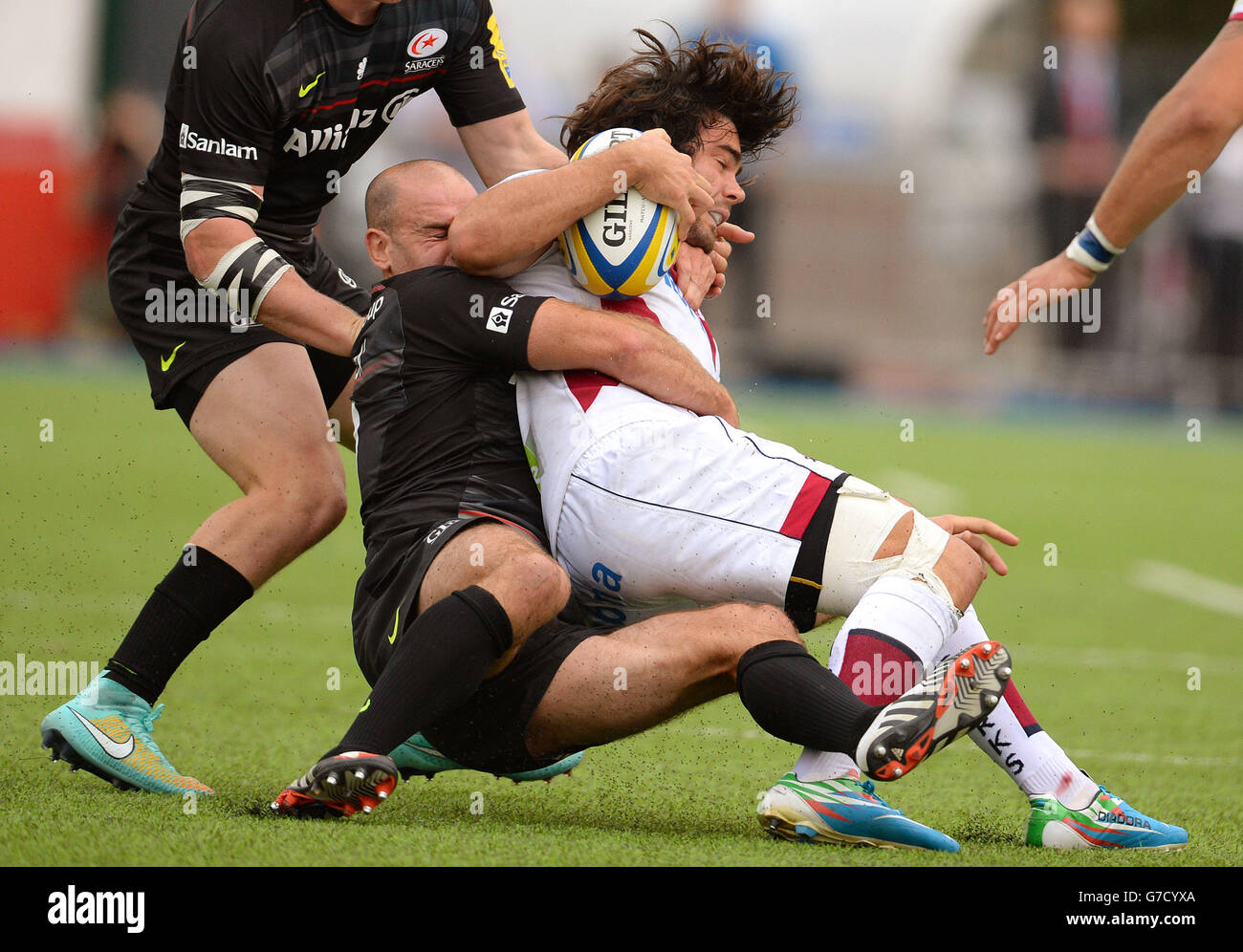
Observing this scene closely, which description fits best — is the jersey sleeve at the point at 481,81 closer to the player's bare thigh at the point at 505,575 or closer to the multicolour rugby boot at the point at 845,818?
the player's bare thigh at the point at 505,575

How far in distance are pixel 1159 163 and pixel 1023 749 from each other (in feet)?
5.14

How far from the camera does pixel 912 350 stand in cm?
1980

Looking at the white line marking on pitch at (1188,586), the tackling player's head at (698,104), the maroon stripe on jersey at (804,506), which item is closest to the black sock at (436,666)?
the maroon stripe on jersey at (804,506)

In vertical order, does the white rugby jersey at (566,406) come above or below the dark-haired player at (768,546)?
above

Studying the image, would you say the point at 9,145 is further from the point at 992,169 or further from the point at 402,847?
the point at 402,847

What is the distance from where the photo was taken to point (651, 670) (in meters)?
3.68

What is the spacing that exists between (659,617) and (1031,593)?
18.5 feet

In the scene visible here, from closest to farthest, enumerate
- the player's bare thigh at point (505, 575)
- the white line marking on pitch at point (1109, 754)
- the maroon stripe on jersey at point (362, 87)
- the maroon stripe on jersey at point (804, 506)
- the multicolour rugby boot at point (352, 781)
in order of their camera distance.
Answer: the multicolour rugby boot at point (352, 781) < the player's bare thigh at point (505, 575) < the maroon stripe on jersey at point (804, 506) < the maroon stripe on jersey at point (362, 87) < the white line marking on pitch at point (1109, 754)

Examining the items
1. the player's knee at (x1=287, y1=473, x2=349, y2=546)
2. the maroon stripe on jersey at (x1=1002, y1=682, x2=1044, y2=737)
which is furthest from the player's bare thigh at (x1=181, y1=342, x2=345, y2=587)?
the maroon stripe on jersey at (x1=1002, y1=682, x2=1044, y2=737)

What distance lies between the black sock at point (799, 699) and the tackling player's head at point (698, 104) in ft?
4.16

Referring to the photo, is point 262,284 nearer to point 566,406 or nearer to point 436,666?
point 566,406

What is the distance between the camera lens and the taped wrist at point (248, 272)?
4.39 metres

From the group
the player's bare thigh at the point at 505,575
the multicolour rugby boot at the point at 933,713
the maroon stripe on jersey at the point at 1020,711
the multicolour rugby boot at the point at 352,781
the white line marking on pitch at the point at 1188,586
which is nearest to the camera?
the multicolour rugby boot at the point at 933,713

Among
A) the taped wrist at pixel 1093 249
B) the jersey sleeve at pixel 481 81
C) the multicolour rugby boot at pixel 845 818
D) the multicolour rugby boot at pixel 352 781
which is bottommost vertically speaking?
the multicolour rugby boot at pixel 845 818
